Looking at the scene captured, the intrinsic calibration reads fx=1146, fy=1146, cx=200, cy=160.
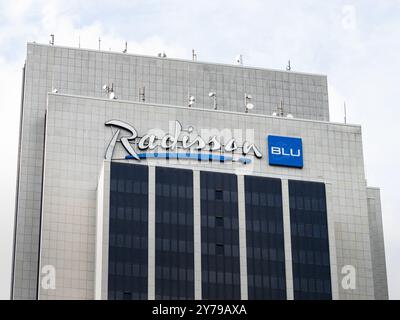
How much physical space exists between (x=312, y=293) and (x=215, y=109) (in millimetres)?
37130

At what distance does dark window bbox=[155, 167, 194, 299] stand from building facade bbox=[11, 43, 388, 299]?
0.18m

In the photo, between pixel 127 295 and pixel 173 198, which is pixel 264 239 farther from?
pixel 127 295

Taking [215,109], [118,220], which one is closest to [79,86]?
[215,109]

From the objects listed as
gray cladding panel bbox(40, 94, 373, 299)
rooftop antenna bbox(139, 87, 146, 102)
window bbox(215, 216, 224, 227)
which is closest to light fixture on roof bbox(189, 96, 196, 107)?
rooftop antenna bbox(139, 87, 146, 102)

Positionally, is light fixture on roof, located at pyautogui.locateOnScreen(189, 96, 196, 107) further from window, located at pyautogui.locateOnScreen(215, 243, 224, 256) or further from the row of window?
window, located at pyautogui.locateOnScreen(215, 243, 224, 256)

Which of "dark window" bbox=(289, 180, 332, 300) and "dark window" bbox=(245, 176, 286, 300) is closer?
"dark window" bbox=(245, 176, 286, 300)

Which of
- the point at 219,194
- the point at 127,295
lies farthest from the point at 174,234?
the point at 127,295

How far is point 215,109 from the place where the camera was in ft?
617

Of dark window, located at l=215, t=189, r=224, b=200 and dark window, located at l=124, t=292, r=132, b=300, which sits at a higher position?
dark window, located at l=215, t=189, r=224, b=200

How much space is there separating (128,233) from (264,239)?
2052 cm

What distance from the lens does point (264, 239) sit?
555ft

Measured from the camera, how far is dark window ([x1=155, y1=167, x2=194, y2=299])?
162 meters

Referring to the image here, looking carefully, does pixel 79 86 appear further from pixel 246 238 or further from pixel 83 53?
pixel 246 238
